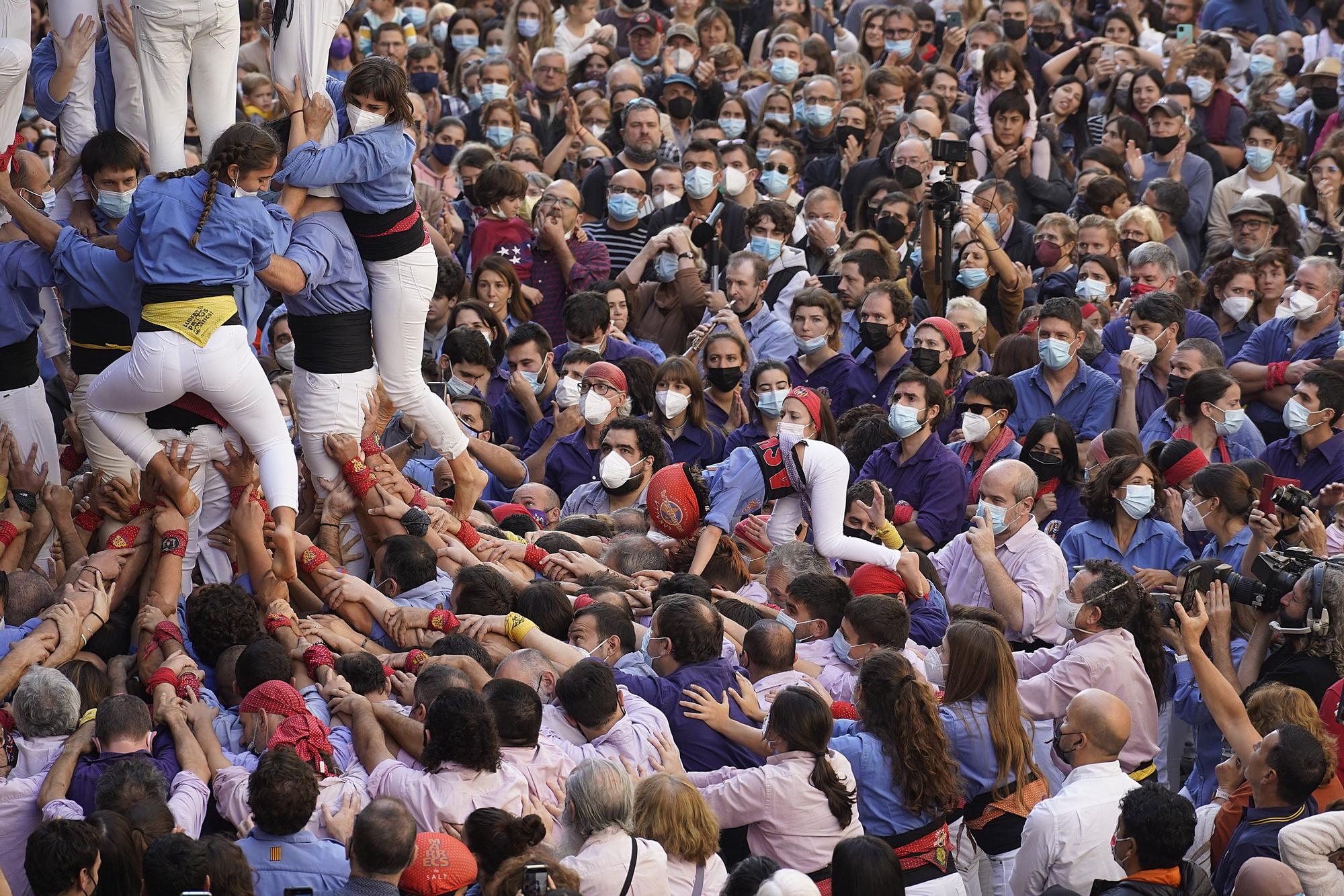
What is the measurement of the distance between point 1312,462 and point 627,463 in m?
3.08

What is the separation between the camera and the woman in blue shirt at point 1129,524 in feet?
23.4

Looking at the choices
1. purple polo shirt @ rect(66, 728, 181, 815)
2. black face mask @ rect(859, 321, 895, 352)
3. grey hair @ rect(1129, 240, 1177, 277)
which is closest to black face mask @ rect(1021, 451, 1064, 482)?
black face mask @ rect(859, 321, 895, 352)

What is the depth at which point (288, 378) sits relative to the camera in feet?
26.3

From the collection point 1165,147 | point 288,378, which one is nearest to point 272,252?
point 288,378

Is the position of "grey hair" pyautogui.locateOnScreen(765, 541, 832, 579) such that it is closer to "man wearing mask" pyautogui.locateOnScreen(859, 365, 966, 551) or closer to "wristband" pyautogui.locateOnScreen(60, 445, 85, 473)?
"man wearing mask" pyautogui.locateOnScreen(859, 365, 966, 551)

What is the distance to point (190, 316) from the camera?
604cm

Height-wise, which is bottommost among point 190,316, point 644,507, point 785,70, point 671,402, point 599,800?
point 644,507

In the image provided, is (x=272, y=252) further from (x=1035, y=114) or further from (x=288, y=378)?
(x=1035, y=114)

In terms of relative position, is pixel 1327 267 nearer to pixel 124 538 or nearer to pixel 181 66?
pixel 181 66

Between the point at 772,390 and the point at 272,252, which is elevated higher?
the point at 272,252

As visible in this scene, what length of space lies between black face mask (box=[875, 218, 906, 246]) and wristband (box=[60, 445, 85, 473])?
4695 millimetres

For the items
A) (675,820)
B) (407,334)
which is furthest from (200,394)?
(675,820)

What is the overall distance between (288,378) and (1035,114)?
6.19m

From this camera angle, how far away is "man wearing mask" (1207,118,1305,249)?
A: 10641mm
